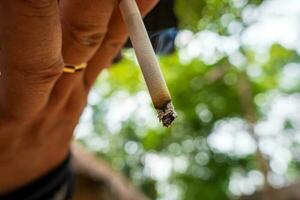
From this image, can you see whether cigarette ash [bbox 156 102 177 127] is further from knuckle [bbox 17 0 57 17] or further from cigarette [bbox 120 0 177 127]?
knuckle [bbox 17 0 57 17]

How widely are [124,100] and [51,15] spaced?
2.09 m

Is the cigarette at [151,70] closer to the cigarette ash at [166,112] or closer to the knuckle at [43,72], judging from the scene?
the cigarette ash at [166,112]

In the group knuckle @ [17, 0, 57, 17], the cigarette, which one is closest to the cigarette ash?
the cigarette

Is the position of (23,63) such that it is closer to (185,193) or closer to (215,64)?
(215,64)

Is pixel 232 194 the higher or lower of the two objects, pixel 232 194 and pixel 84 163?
the lower

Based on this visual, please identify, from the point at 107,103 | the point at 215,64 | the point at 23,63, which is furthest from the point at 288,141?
the point at 23,63

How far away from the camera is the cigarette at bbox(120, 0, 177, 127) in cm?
35

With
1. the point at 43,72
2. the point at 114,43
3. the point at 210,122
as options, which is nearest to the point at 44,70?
the point at 43,72

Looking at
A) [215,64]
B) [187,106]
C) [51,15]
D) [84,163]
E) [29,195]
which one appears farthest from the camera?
[187,106]

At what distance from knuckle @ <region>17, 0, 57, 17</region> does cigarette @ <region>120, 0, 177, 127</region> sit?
0.06 metres

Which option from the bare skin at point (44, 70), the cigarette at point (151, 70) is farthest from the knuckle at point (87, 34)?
the cigarette at point (151, 70)

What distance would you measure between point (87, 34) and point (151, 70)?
0.50 feet

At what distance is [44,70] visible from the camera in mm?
453

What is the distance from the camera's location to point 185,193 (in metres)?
2.77
